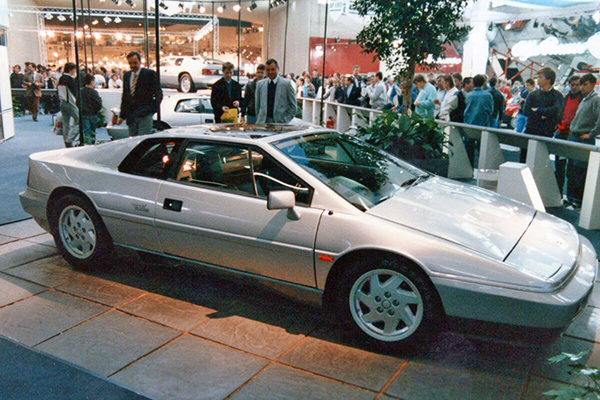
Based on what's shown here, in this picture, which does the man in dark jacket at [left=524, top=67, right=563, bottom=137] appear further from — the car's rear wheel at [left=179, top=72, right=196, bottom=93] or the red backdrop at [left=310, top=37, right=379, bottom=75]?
the red backdrop at [left=310, top=37, right=379, bottom=75]

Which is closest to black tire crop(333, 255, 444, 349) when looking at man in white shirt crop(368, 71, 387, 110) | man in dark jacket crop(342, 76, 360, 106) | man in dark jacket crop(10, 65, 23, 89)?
man in white shirt crop(368, 71, 387, 110)

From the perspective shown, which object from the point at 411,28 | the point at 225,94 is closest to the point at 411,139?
the point at 411,28

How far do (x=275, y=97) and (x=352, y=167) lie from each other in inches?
162

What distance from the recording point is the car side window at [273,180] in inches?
147

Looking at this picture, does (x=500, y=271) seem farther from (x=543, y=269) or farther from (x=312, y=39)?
(x=312, y=39)

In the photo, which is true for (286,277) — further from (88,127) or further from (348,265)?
(88,127)

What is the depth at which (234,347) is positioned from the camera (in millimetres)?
3553

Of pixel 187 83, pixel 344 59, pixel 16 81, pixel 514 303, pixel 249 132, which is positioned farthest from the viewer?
pixel 344 59

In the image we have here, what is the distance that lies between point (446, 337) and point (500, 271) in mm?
806

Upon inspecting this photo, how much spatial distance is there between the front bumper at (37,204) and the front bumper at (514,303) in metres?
3.52

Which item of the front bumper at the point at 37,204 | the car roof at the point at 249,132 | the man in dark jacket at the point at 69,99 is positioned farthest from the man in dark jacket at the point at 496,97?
the front bumper at the point at 37,204

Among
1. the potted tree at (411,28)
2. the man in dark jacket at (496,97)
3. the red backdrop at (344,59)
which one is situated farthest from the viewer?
the red backdrop at (344,59)

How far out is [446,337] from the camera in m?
3.68

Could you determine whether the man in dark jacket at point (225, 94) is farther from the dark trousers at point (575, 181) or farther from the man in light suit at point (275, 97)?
the dark trousers at point (575, 181)
